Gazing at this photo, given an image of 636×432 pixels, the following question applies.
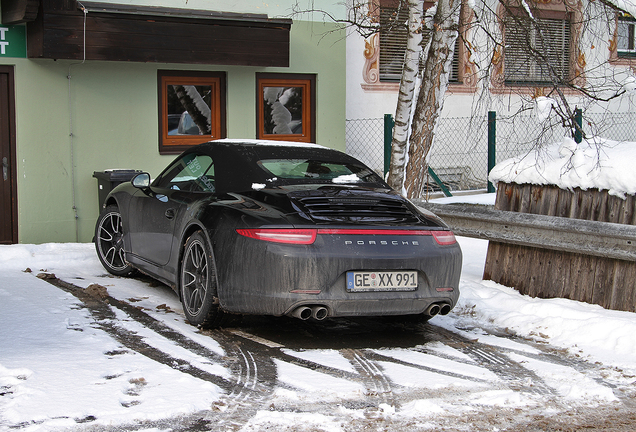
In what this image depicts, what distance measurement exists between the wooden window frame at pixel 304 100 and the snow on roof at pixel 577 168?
5.58 metres

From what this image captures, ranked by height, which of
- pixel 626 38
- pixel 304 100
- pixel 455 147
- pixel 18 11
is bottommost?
pixel 455 147

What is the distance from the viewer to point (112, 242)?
809 cm

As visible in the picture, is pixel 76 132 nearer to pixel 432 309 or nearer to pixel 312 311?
pixel 312 311

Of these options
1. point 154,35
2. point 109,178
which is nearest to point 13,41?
point 154,35

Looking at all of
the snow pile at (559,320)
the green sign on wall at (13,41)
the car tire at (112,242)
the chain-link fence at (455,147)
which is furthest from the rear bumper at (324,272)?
the chain-link fence at (455,147)

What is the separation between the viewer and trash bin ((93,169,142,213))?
9.98m

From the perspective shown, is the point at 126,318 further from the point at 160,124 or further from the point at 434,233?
the point at 160,124

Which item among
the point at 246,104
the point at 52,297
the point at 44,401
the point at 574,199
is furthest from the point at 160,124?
the point at 44,401

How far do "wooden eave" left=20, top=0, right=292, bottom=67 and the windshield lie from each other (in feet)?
16.5

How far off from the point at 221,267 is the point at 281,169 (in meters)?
1.07

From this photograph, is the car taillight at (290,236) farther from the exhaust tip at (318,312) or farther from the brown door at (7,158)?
the brown door at (7,158)

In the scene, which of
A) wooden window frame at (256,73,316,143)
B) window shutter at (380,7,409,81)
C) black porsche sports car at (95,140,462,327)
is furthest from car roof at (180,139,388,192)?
window shutter at (380,7,409,81)

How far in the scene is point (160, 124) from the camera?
1152 centimetres

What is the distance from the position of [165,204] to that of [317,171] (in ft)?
4.72
